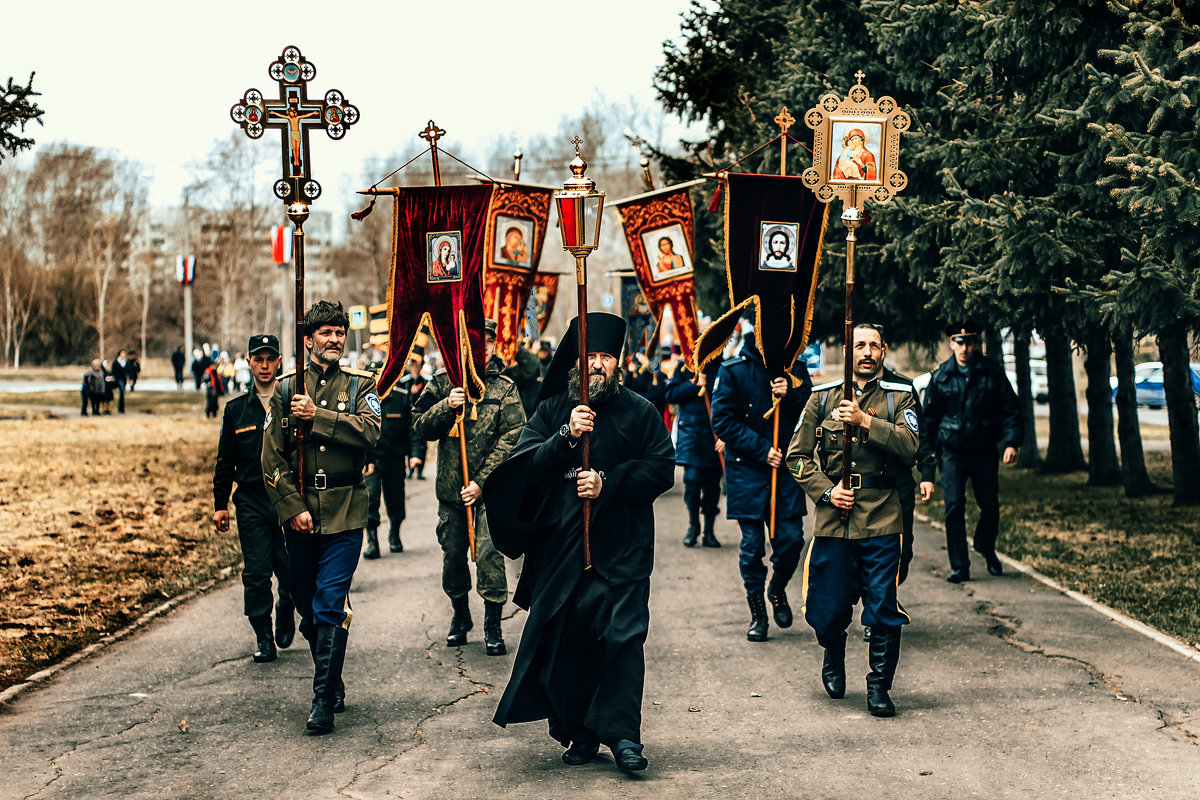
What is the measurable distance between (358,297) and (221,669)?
221 feet

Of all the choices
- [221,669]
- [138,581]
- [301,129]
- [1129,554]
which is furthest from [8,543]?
[1129,554]

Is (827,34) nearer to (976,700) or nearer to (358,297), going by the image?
(976,700)

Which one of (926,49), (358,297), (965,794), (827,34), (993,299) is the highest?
(358,297)

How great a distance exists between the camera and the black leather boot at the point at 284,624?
27.7ft

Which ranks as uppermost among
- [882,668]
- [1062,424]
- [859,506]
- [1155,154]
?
[1155,154]

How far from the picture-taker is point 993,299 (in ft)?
39.8

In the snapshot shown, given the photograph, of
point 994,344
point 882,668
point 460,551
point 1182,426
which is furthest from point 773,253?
point 994,344

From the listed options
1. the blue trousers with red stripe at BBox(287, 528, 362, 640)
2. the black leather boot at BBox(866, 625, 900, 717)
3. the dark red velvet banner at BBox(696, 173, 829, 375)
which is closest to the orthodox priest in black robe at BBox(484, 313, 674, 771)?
the blue trousers with red stripe at BBox(287, 528, 362, 640)

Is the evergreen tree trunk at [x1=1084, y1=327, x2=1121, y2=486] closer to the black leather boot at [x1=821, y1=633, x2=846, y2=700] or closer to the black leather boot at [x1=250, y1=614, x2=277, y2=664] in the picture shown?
the black leather boot at [x1=821, y1=633, x2=846, y2=700]

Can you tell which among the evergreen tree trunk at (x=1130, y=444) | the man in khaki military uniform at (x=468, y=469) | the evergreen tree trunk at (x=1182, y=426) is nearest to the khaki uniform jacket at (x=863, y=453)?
the man in khaki military uniform at (x=468, y=469)

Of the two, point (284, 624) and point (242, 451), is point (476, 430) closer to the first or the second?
point (242, 451)

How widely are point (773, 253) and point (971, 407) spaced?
2.41 m

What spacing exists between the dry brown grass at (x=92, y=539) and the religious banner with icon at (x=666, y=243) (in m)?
4.70

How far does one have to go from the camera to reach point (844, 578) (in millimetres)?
7035
